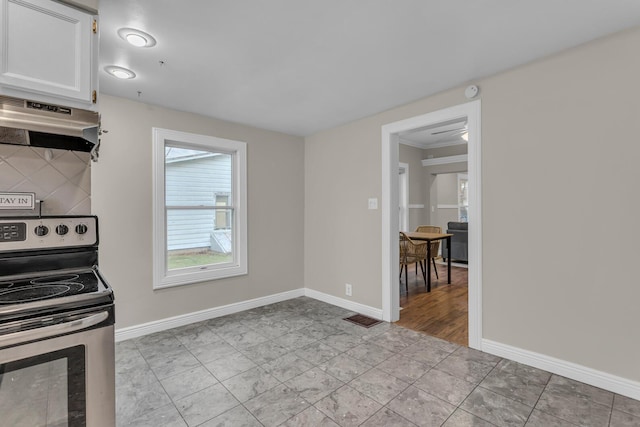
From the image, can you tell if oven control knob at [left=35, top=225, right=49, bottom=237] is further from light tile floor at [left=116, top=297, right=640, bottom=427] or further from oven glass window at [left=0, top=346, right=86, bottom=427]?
light tile floor at [left=116, top=297, right=640, bottom=427]

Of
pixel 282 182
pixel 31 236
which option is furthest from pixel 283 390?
pixel 282 182

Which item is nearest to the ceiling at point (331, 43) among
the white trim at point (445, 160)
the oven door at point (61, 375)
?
the oven door at point (61, 375)

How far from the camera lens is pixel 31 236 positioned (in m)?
1.72

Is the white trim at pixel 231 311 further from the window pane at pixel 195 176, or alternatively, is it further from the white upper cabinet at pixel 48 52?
the white upper cabinet at pixel 48 52

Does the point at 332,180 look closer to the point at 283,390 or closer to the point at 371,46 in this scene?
the point at 371,46

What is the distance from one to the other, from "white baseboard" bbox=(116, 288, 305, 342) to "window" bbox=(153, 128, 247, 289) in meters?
0.37

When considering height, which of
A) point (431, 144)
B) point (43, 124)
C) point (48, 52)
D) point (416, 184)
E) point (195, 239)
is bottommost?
point (195, 239)

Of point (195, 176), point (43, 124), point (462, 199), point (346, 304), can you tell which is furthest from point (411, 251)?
point (43, 124)

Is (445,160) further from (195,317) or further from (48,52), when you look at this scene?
(48,52)

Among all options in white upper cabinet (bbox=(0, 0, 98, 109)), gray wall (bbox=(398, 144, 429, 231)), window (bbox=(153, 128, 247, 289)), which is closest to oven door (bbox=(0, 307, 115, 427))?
white upper cabinet (bbox=(0, 0, 98, 109))

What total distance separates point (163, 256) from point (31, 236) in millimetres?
1472

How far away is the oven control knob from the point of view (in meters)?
1.74

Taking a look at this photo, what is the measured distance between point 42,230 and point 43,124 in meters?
0.62

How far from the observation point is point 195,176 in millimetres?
3527
